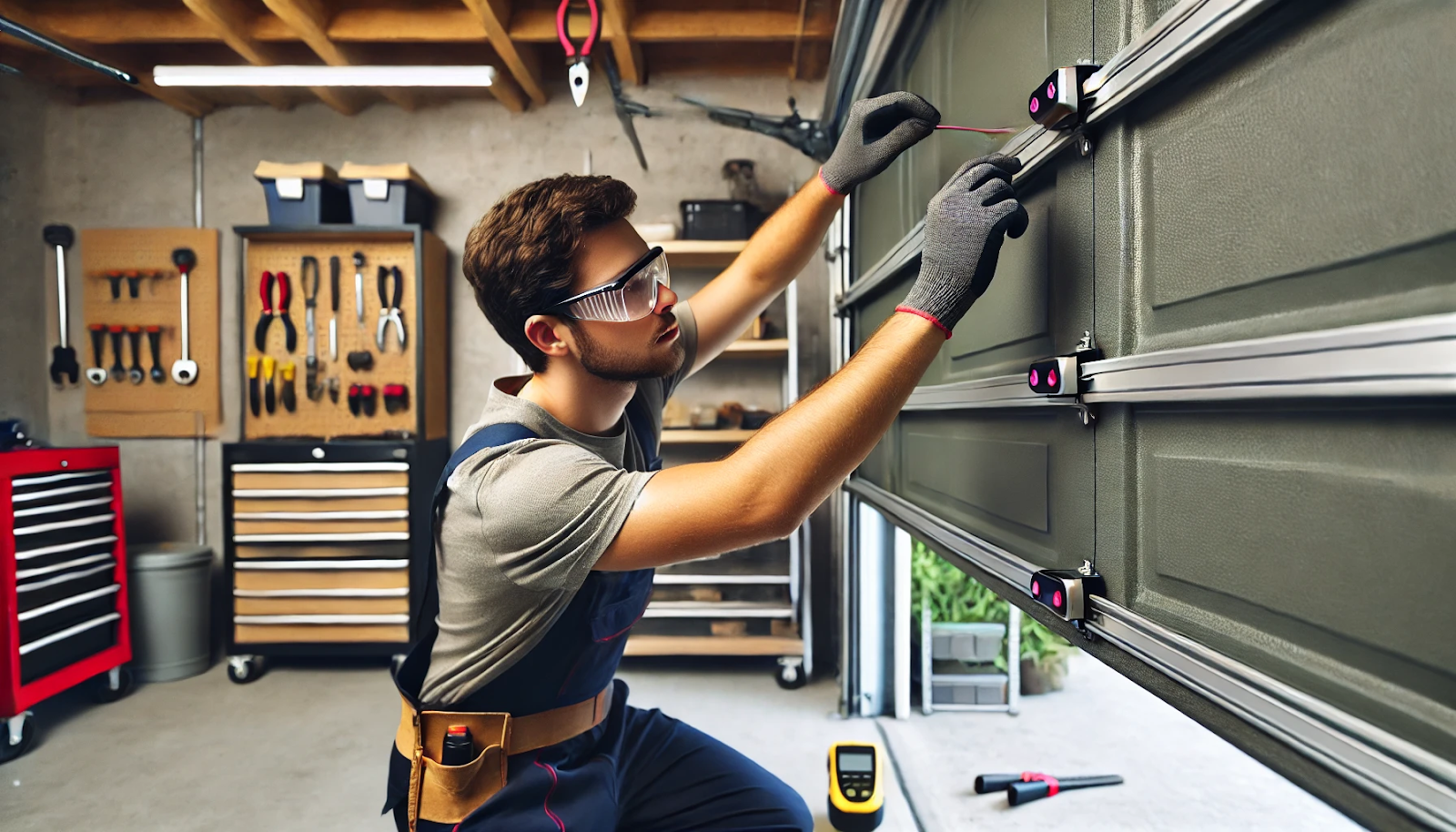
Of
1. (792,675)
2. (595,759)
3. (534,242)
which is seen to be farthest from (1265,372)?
(792,675)

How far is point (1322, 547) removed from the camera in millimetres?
705

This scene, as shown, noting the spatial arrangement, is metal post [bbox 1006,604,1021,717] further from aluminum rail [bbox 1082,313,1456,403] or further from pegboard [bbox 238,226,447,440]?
pegboard [bbox 238,226,447,440]

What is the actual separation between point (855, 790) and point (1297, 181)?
1991mm

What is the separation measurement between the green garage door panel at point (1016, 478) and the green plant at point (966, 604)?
1194 mm

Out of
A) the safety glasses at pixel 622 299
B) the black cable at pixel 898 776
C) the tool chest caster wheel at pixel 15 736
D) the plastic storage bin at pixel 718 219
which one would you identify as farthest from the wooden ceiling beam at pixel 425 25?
the black cable at pixel 898 776

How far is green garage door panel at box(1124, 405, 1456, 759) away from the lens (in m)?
0.60

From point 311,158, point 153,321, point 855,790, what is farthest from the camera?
point 311,158

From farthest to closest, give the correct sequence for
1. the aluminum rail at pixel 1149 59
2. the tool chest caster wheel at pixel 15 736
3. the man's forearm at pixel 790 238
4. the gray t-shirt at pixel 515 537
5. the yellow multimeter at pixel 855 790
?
the tool chest caster wheel at pixel 15 736 < the yellow multimeter at pixel 855 790 < the man's forearm at pixel 790 238 < the gray t-shirt at pixel 515 537 < the aluminum rail at pixel 1149 59

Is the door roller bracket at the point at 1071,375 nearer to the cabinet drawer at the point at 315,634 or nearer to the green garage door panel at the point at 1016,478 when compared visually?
the green garage door panel at the point at 1016,478

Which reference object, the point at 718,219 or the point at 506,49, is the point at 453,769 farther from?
the point at 506,49

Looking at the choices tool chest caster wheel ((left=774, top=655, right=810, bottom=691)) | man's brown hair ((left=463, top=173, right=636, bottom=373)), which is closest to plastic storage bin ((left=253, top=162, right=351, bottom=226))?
man's brown hair ((left=463, top=173, right=636, bottom=373))

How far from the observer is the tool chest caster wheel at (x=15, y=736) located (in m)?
2.77

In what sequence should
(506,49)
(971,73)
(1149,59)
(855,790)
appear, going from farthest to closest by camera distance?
(506,49)
(855,790)
(971,73)
(1149,59)

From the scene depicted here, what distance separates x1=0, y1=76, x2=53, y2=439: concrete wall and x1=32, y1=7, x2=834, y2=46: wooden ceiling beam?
0.78 metres
